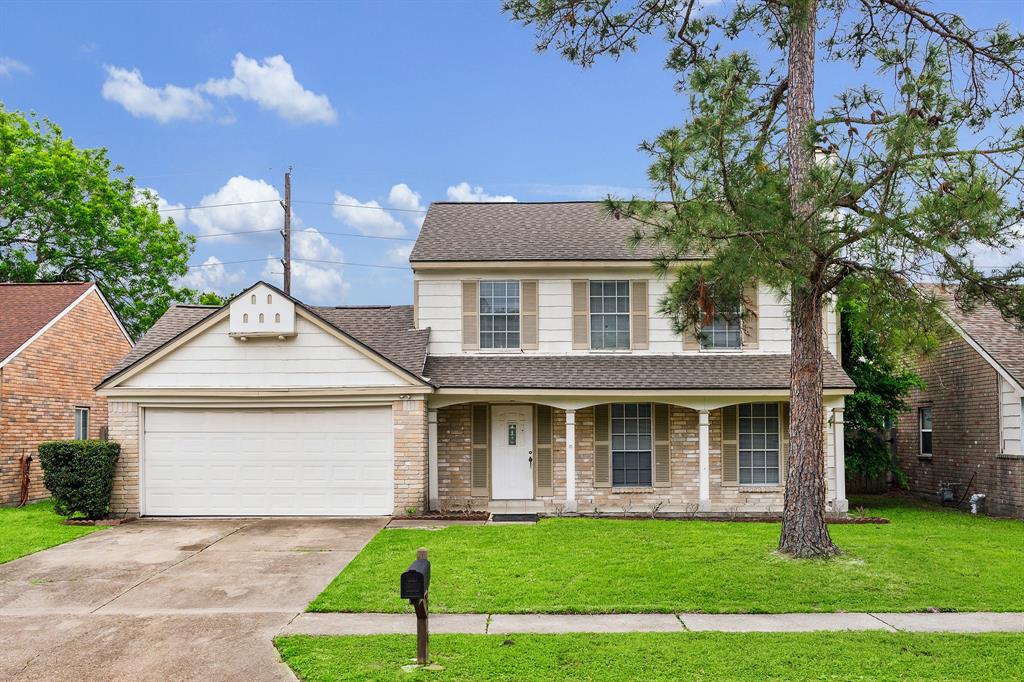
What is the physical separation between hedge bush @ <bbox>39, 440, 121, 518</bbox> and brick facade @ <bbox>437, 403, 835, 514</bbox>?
6024 mm

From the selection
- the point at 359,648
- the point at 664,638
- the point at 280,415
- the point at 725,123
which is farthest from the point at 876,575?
the point at 280,415

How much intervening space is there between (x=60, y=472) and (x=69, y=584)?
5077mm

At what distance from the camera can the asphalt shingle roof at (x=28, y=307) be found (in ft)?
61.3

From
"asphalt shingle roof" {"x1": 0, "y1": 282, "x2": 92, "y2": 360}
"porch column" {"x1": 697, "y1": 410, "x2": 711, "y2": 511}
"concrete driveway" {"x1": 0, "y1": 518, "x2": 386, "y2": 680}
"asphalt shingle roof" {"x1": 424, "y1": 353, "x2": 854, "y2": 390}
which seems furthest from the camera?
"asphalt shingle roof" {"x1": 0, "y1": 282, "x2": 92, "y2": 360}

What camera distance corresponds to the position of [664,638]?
7.30 m

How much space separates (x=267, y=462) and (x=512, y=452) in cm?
465

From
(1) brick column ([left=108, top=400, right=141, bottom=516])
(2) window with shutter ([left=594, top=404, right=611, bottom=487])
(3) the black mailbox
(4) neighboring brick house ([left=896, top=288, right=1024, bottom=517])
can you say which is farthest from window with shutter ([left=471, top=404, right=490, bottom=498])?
(3) the black mailbox

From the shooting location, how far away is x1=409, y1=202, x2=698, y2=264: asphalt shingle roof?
53.8ft

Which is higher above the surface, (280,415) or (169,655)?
(280,415)

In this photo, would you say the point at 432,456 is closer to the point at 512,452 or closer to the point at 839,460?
the point at 512,452

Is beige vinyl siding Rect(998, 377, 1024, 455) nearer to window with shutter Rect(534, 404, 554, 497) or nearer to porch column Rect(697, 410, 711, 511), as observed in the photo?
porch column Rect(697, 410, 711, 511)

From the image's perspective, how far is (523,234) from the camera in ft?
57.8

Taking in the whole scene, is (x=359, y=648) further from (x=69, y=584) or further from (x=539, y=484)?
(x=539, y=484)

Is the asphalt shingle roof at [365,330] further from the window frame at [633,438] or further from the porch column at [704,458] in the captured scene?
the porch column at [704,458]
